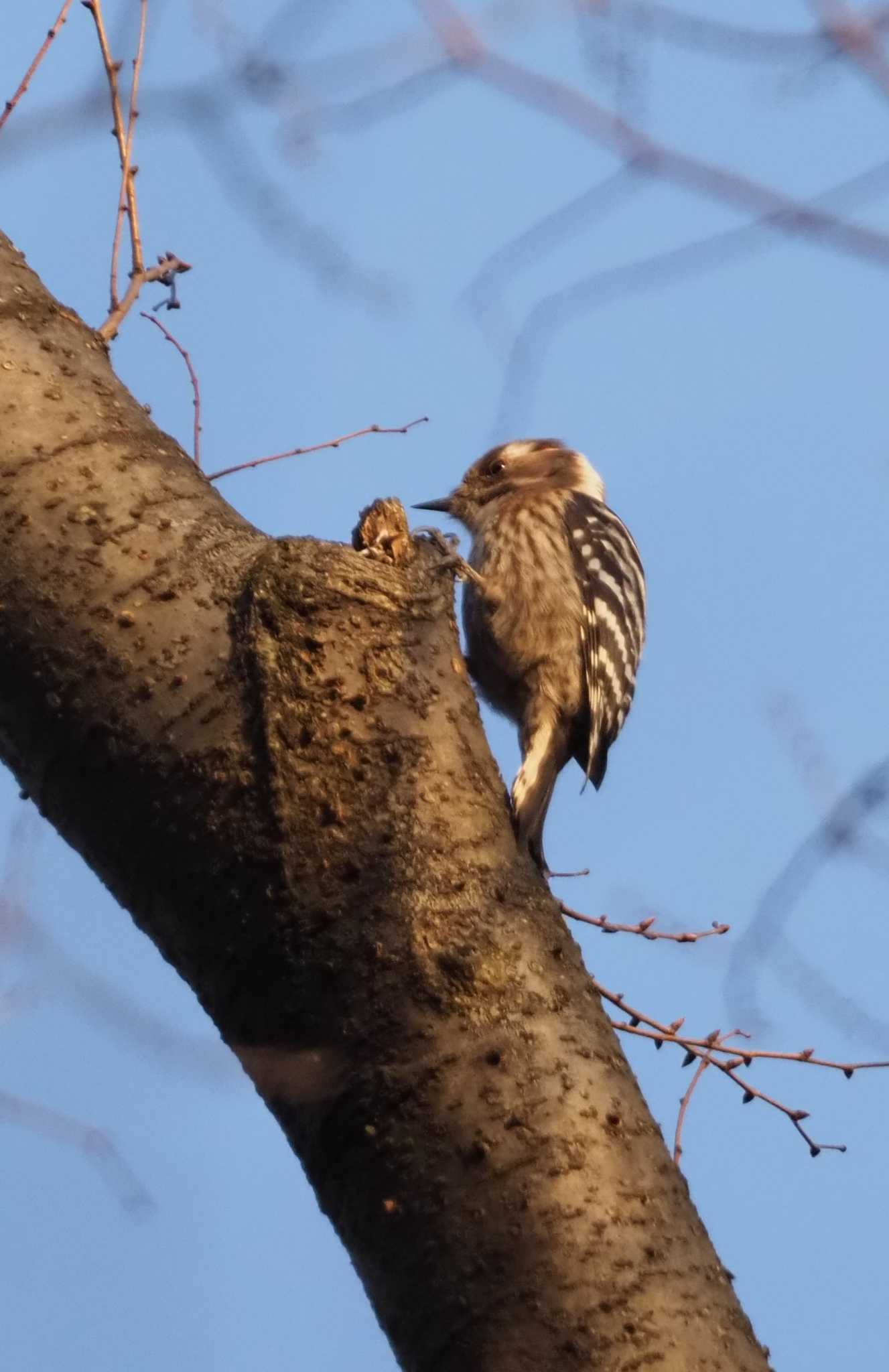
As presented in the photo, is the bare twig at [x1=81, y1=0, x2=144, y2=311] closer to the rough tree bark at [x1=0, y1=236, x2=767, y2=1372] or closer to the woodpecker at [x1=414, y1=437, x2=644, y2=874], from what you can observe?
the rough tree bark at [x1=0, y1=236, x2=767, y2=1372]

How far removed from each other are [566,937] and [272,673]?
59 cm

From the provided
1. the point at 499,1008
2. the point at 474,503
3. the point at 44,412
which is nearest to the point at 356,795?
the point at 499,1008

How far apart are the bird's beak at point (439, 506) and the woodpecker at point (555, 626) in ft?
2.19

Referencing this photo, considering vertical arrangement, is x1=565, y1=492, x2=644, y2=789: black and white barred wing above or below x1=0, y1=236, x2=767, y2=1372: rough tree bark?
above

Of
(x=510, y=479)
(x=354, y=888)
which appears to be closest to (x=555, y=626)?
(x=510, y=479)

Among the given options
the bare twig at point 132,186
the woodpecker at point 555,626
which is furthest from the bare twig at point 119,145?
the woodpecker at point 555,626

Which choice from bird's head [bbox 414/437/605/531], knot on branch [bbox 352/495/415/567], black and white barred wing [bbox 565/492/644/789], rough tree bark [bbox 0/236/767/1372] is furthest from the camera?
bird's head [bbox 414/437/605/531]

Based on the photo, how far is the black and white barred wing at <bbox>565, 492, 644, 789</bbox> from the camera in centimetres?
527

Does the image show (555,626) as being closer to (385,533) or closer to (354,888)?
(385,533)

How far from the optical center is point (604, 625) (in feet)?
17.6

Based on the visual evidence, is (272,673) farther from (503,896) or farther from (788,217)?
(788,217)

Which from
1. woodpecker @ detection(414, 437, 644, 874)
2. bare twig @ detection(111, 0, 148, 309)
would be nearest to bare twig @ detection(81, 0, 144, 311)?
bare twig @ detection(111, 0, 148, 309)

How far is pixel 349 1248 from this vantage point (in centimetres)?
199

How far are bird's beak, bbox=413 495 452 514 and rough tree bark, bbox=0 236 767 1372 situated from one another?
154 inches
